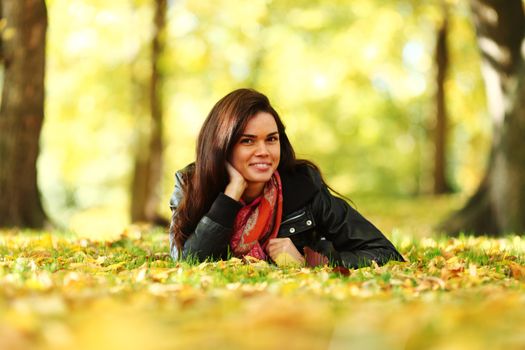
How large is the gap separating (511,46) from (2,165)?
22.0ft

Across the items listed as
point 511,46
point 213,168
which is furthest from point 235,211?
point 511,46

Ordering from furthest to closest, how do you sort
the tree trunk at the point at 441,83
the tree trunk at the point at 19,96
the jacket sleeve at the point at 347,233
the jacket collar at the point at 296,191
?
the tree trunk at the point at 441,83
the tree trunk at the point at 19,96
the jacket collar at the point at 296,191
the jacket sleeve at the point at 347,233

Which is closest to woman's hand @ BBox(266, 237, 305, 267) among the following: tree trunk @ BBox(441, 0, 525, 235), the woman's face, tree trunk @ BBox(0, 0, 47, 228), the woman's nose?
the woman's face

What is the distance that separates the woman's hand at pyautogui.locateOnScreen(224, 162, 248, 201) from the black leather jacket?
0.07m

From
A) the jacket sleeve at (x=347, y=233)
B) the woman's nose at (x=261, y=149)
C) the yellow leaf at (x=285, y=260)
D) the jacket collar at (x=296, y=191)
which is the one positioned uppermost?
the woman's nose at (x=261, y=149)

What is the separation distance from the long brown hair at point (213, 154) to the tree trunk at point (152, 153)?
27.6 feet

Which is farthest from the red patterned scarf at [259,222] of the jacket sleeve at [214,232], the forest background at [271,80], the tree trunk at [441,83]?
the tree trunk at [441,83]

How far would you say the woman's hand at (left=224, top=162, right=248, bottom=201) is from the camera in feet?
13.7

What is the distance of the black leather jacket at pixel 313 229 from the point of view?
4188 millimetres

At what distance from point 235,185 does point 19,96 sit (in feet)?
16.8

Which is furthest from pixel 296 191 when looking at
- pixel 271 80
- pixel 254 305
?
pixel 271 80

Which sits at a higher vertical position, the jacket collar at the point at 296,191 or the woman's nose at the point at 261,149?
the woman's nose at the point at 261,149

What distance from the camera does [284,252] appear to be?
420 cm

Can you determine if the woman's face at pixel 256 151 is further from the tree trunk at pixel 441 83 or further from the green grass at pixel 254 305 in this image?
the tree trunk at pixel 441 83
